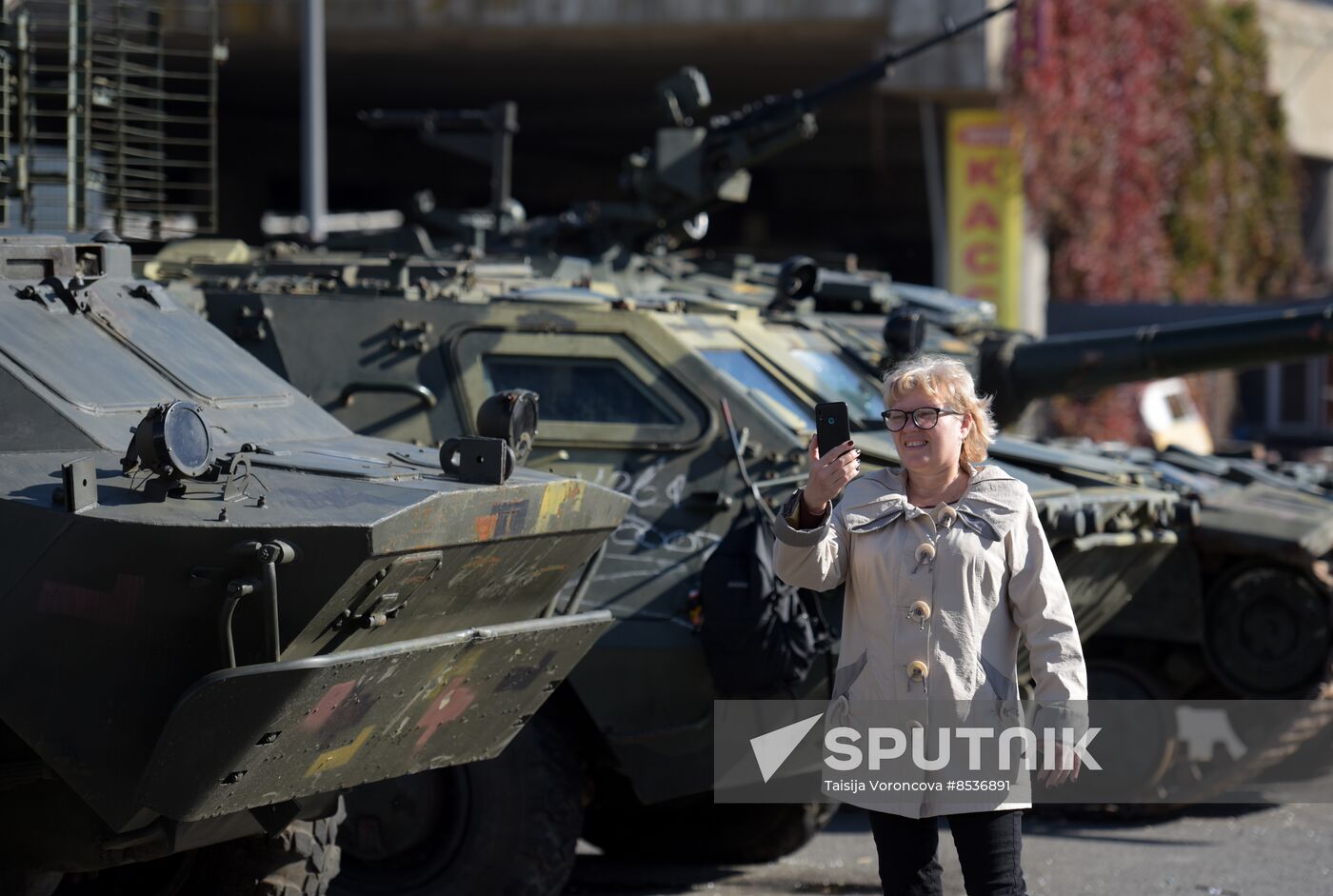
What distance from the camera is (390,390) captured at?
7.45 meters

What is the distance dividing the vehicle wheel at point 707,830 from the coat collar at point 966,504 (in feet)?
11.9

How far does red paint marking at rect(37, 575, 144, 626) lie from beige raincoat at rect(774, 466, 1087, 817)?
145 centimetres

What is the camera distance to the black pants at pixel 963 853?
4.45 meters

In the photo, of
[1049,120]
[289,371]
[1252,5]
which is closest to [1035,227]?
[1049,120]

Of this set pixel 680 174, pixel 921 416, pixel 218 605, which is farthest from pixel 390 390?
pixel 680 174

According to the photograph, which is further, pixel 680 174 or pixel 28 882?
pixel 680 174

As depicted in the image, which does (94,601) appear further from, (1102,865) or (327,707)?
(1102,865)

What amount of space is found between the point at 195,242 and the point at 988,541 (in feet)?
17.3

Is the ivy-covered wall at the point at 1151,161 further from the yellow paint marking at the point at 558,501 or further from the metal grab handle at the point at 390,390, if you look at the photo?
the yellow paint marking at the point at 558,501

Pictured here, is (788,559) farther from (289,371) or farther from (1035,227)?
(1035,227)

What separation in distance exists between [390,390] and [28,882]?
8.62 ft

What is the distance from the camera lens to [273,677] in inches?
183

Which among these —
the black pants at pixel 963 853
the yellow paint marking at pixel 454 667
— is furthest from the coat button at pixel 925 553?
the yellow paint marking at pixel 454 667

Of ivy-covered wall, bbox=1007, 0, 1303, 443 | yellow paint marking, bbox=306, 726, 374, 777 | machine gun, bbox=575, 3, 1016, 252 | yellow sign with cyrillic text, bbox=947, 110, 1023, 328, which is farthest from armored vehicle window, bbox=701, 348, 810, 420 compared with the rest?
ivy-covered wall, bbox=1007, 0, 1303, 443
